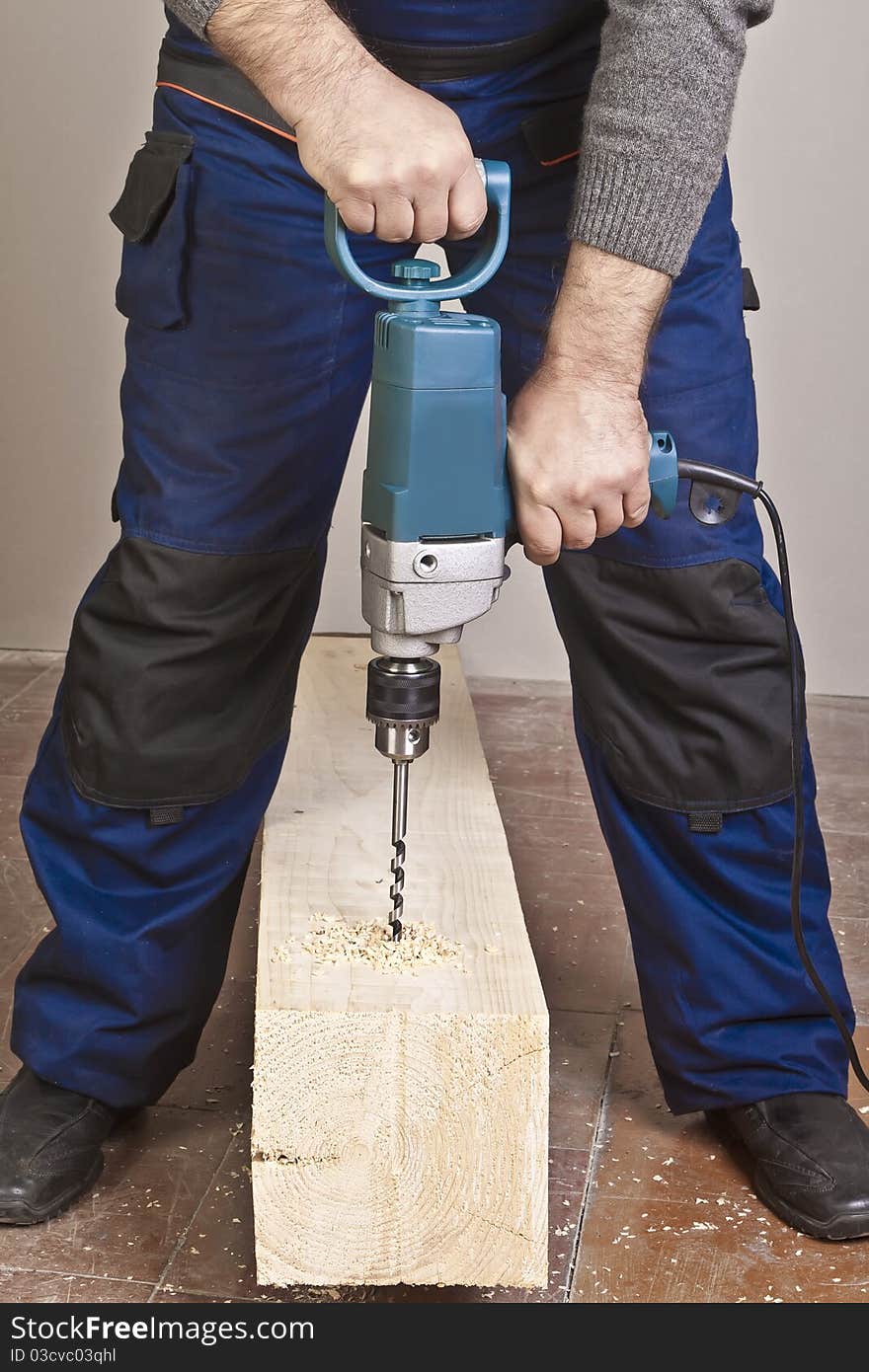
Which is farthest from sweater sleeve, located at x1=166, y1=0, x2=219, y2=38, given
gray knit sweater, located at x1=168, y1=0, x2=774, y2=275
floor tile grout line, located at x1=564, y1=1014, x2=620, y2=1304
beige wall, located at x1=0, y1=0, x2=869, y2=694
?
beige wall, located at x1=0, y1=0, x2=869, y2=694

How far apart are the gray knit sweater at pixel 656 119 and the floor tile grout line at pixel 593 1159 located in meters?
0.98

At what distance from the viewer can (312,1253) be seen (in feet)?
4.56

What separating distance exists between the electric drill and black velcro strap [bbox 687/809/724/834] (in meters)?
0.42

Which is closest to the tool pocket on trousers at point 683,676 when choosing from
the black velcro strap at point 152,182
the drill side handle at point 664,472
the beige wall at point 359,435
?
the drill side handle at point 664,472

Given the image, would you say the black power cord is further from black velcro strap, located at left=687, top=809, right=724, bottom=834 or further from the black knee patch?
the black knee patch


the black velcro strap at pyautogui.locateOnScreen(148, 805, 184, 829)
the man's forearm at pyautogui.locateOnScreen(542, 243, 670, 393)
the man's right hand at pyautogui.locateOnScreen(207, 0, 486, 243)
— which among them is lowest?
the black velcro strap at pyautogui.locateOnScreen(148, 805, 184, 829)

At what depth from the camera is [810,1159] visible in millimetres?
1654

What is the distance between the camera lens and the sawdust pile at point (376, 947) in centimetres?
147

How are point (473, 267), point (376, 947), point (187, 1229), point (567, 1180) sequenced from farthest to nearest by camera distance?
point (567, 1180), point (187, 1229), point (376, 947), point (473, 267)

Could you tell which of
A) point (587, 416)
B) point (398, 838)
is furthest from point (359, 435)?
point (587, 416)

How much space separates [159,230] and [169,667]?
1.46 ft

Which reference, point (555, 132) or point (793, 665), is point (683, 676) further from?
point (555, 132)

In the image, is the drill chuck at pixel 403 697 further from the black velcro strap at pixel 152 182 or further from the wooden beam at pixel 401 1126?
the black velcro strap at pixel 152 182

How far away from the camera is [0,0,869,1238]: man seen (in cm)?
150
